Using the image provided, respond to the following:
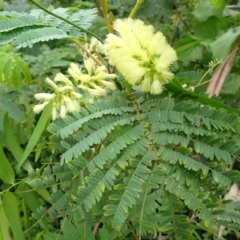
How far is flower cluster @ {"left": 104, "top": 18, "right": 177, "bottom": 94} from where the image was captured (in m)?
0.54

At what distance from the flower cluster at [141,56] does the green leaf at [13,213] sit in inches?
10.4

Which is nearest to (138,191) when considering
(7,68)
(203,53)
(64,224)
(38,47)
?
(64,224)

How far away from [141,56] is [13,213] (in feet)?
1.01

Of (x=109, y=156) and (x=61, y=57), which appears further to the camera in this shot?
(x=61, y=57)

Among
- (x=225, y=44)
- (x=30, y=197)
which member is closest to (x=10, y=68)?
(x=30, y=197)

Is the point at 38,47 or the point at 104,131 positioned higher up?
the point at 104,131

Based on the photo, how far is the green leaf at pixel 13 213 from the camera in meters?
0.62

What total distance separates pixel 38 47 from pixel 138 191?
804 mm

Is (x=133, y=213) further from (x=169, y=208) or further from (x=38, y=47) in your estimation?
→ (x=38, y=47)

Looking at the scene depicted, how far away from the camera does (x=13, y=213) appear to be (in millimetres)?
628

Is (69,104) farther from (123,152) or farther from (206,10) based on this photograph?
(206,10)

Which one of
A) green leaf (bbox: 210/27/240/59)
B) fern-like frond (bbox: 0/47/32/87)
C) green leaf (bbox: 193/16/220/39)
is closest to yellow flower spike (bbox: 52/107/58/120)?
fern-like frond (bbox: 0/47/32/87)

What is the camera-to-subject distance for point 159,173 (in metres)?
0.52

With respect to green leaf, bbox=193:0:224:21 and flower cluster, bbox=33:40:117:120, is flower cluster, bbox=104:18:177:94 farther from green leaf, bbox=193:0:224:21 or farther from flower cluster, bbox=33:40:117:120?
green leaf, bbox=193:0:224:21
